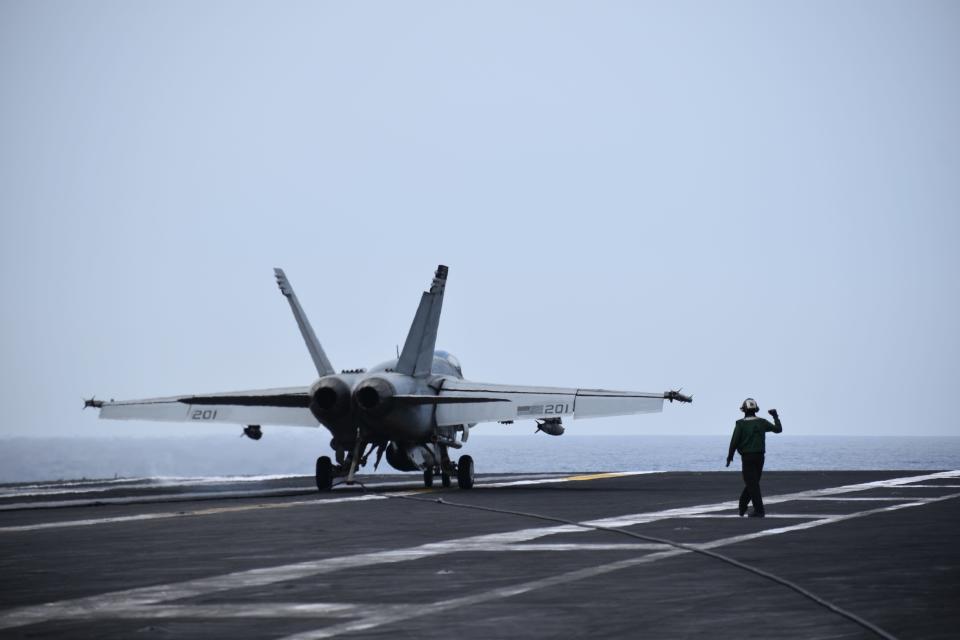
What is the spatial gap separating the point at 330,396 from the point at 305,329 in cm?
389

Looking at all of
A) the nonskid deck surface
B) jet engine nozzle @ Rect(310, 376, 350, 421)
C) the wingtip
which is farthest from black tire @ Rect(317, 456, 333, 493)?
the wingtip

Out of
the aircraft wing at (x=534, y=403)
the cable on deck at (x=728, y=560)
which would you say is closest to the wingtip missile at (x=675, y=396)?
the aircraft wing at (x=534, y=403)

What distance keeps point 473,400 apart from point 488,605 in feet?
66.6

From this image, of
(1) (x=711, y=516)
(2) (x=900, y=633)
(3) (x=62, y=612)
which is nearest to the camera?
(2) (x=900, y=633)

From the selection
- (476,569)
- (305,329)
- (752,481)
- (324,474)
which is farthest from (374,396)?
(476,569)

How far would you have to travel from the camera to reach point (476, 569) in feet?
46.3

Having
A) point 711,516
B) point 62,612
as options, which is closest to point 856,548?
point 711,516

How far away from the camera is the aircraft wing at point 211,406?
32.2 metres

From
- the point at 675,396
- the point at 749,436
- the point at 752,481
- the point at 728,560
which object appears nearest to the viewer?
the point at 728,560

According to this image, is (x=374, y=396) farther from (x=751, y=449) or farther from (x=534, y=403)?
(x=751, y=449)

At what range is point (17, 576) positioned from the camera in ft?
45.6

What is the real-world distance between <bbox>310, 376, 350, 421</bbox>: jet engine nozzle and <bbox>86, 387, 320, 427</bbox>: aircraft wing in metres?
1.01

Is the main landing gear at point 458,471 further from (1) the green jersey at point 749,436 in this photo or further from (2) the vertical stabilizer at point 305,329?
(1) the green jersey at point 749,436

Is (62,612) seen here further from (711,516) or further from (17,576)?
(711,516)
